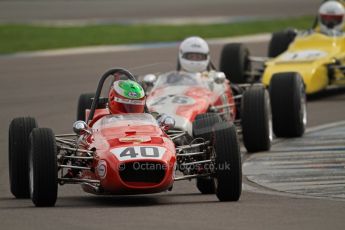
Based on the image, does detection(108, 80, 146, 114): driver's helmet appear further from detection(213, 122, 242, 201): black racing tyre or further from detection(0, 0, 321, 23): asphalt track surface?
detection(0, 0, 321, 23): asphalt track surface

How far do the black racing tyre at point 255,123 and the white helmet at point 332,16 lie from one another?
769 centimetres

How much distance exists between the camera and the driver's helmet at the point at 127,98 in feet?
50.1

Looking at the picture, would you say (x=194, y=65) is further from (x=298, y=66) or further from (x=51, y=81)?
(x=51, y=81)

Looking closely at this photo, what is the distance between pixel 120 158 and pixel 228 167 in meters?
1.20

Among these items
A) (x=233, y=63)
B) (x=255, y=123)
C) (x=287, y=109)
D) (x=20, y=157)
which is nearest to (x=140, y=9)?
(x=233, y=63)

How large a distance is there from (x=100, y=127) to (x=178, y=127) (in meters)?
3.49

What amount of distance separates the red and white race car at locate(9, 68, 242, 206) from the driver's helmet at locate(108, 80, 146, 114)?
141 mm

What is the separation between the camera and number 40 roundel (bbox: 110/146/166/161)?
13570 millimetres

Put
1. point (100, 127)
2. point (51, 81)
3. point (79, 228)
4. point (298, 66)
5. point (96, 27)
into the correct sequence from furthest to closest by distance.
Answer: point (96, 27) < point (51, 81) < point (298, 66) < point (100, 127) < point (79, 228)

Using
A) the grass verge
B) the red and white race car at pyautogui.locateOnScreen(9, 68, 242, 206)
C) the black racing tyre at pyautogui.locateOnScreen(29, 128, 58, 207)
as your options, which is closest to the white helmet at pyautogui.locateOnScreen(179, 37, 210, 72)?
the red and white race car at pyautogui.locateOnScreen(9, 68, 242, 206)

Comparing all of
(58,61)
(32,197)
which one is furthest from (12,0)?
(32,197)

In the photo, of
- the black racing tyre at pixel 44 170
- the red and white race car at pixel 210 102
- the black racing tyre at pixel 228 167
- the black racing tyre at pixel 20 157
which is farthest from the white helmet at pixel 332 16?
the black racing tyre at pixel 44 170

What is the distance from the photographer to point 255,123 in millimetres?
18797

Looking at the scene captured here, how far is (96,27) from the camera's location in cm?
4009
